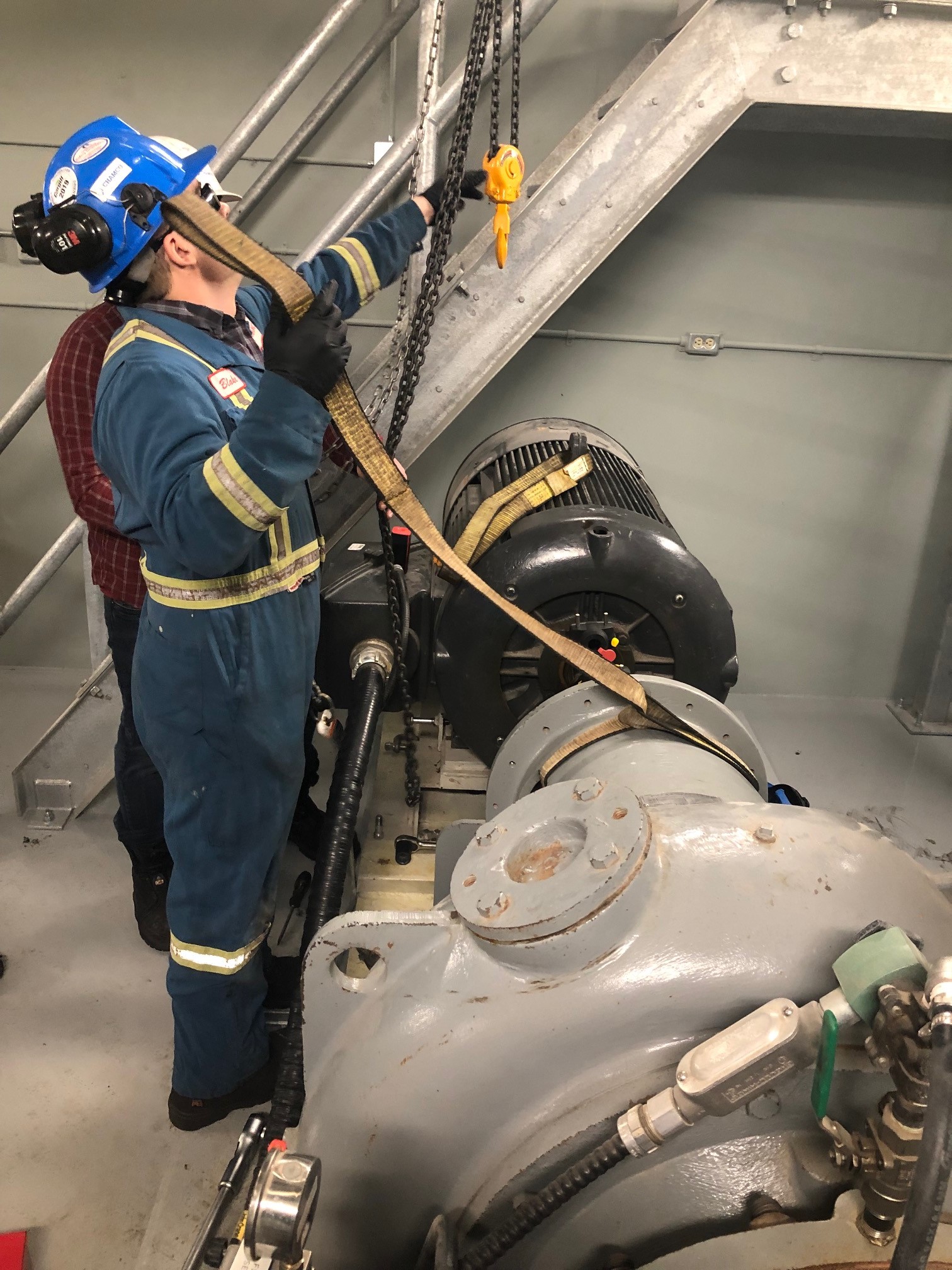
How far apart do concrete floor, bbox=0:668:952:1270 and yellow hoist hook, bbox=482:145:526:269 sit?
1196 mm

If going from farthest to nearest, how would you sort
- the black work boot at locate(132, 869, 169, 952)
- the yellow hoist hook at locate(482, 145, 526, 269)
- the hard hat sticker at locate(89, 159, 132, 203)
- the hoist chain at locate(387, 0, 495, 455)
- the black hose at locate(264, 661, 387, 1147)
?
the black work boot at locate(132, 869, 169, 952), the yellow hoist hook at locate(482, 145, 526, 269), the hoist chain at locate(387, 0, 495, 455), the hard hat sticker at locate(89, 159, 132, 203), the black hose at locate(264, 661, 387, 1147)

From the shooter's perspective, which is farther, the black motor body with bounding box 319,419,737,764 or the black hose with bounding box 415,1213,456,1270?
the black motor body with bounding box 319,419,737,764

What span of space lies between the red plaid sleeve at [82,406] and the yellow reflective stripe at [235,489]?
2.37 ft

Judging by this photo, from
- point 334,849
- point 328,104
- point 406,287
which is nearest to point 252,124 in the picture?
point 328,104

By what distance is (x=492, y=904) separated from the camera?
0.73 metres

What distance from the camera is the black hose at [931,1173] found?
20.2 inches

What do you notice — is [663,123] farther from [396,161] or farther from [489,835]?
[489,835]

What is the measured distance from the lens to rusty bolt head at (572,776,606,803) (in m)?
0.81

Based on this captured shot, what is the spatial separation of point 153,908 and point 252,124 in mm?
1836

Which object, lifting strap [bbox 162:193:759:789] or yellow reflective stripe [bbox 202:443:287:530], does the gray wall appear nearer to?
lifting strap [bbox 162:193:759:789]

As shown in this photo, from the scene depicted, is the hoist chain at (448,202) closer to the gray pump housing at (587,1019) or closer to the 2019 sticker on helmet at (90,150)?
the 2019 sticker on helmet at (90,150)

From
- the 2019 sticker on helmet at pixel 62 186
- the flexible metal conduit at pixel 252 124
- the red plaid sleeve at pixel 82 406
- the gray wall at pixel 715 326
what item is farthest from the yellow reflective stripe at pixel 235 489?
the gray wall at pixel 715 326

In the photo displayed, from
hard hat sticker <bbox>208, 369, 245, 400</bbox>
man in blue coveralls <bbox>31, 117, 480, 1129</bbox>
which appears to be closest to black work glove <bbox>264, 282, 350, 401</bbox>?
man in blue coveralls <bbox>31, 117, 480, 1129</bbox>

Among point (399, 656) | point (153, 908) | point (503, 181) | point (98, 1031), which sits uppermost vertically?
point (503, 181)
